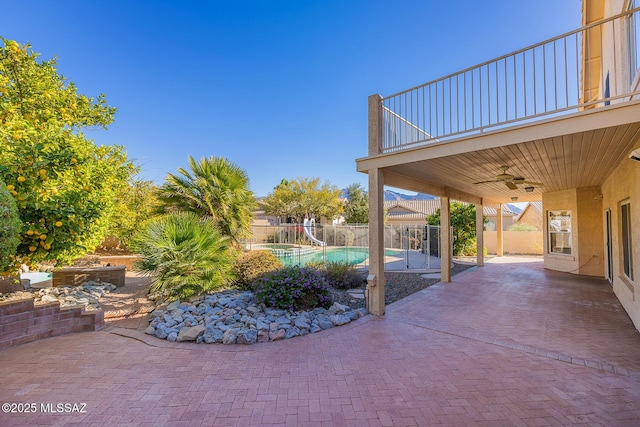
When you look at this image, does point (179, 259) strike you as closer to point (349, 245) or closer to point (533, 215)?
point (349, 245)

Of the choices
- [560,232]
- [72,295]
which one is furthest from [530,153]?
[72,295]

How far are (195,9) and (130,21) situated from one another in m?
1.97

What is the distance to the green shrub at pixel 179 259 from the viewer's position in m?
6.31

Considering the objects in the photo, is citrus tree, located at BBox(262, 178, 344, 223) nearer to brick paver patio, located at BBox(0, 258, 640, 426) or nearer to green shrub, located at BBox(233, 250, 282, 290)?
green shrub, located at BBox(233, 250, 282, 290)

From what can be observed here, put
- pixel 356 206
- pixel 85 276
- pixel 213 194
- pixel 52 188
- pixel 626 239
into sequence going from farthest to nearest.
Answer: pixel 356 206 → pixel 213 194 → pixel 85 276 → pixel 626 239 → pixel 52 188

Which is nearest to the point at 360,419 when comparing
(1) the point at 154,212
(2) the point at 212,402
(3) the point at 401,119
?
(2) the point at 212,402

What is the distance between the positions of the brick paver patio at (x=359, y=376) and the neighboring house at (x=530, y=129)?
160 cm

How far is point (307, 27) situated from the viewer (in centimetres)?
1091

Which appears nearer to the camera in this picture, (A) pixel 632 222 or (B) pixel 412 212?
(A) pixel 632 222

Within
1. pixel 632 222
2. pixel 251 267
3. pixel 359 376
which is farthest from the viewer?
pixel 251 267

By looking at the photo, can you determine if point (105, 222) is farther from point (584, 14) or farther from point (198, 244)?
point (584, 14)

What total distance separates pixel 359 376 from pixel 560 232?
42.2ft

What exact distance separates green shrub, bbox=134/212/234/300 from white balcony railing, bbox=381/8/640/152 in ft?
15.3

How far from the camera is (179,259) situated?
20.9ft
